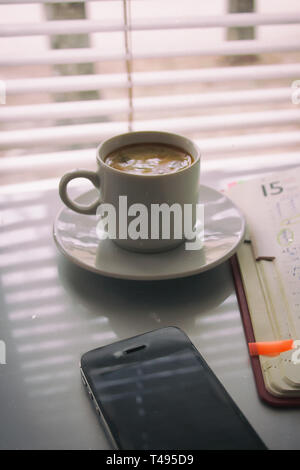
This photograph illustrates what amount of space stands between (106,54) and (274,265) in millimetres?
494

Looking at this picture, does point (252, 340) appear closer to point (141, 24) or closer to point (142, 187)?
point (142, 187)

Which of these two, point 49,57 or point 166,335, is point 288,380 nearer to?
point 166,335

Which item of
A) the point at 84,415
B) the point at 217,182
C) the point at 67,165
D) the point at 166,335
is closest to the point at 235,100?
the point at 217,182

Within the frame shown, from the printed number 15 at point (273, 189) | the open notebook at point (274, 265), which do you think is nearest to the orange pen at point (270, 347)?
the open notebook at point (274, 265)

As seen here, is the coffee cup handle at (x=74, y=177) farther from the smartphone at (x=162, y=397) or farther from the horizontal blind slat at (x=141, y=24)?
the horizontal blind slat at (x=141, y=24)

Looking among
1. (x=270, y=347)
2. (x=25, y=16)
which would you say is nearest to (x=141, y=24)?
(x=270, y=347)

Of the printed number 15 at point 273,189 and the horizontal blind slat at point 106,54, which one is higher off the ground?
the horizontal blind slat at point 106,54

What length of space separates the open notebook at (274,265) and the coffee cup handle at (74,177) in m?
0.21

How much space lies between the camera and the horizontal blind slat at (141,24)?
0.80m

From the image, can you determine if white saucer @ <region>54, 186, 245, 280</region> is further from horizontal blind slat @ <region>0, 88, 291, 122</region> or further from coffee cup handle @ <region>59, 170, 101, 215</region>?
horizontal blind slat @ <region>0, 88, 291, 122</region>

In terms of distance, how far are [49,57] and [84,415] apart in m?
0.63

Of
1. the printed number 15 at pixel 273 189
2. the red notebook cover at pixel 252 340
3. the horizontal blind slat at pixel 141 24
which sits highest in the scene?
the horizontal blind slat at pixel 141 24

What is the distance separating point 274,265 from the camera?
609 millimetres

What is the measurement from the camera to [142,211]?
22.2 inches
